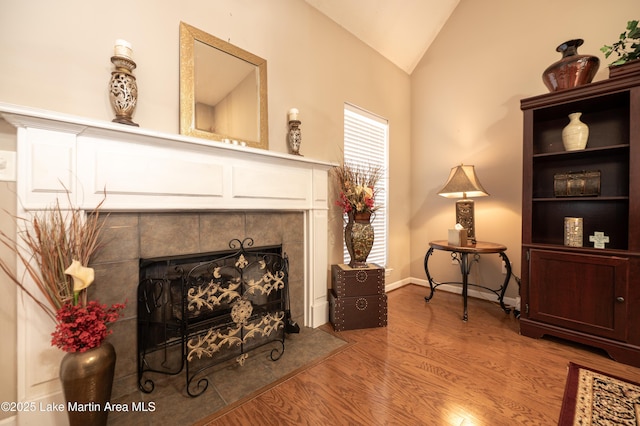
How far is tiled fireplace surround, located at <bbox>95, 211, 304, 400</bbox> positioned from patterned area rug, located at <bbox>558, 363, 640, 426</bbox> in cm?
223

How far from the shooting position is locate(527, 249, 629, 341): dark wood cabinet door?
1793mm

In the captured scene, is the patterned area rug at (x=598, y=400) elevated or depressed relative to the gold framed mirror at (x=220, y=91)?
depressed

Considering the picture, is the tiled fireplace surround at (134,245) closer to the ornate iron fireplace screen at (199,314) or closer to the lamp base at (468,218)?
the ornate iron fireplace screen at (199,314)

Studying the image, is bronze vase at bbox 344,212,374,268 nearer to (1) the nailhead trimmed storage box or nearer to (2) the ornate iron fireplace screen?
(1) the nailhead trimmed storage box

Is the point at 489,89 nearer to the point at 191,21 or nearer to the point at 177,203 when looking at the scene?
the point at 191,21

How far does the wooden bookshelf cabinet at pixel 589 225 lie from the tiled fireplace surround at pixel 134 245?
2491mm

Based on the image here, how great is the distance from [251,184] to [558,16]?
3.53 meters

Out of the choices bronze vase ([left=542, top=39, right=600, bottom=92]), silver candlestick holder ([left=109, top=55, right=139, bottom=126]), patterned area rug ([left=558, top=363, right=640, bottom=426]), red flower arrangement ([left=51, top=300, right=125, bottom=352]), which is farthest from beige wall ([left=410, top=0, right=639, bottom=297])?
red flower arrangement ([left=51, top=300, right=125, bottom=352])

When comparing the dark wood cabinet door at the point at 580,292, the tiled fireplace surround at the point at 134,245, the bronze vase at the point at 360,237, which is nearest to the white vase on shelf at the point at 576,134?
the dark wood cabinet door at the point at 580,292

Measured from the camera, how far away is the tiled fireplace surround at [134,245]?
142 centimetres

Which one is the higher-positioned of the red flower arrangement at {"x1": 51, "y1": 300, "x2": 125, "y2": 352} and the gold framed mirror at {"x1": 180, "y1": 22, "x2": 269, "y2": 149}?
the gold framed mirror at {"x1": 180, "y1": 22, "x2": 269, "y2": 149}

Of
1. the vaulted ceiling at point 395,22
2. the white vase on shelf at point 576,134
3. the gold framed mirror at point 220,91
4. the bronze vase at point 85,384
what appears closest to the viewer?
the bronze vase at point 85,384

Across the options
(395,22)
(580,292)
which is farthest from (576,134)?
(395,22)

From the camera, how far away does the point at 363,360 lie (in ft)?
5.93
